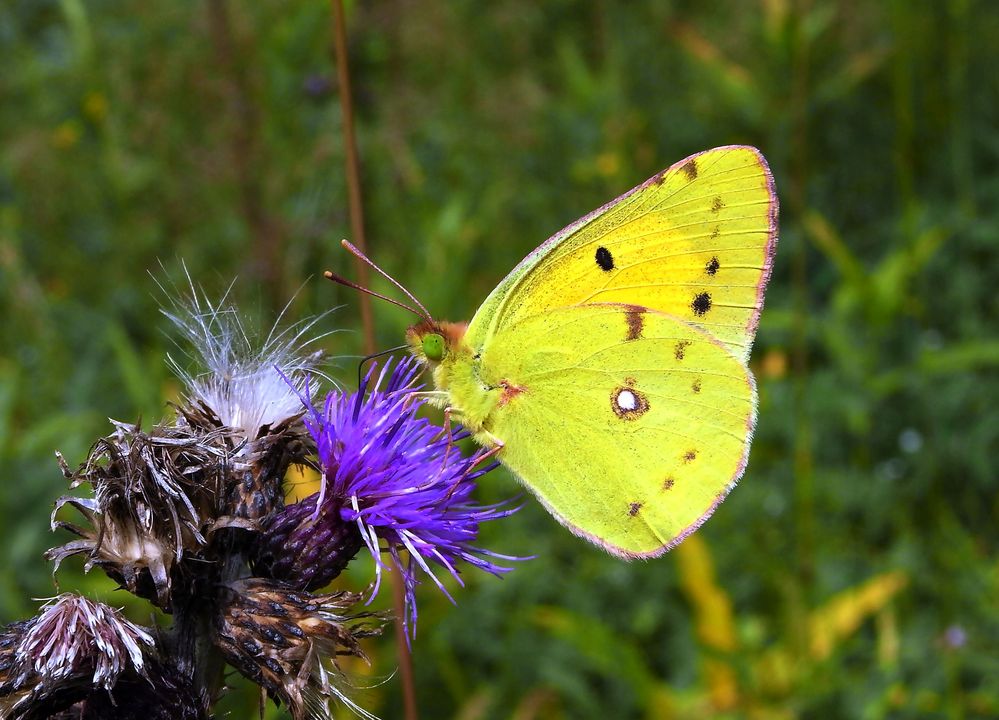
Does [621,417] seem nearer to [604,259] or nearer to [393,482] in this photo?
[604,259]

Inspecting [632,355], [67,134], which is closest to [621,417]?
[632,355]

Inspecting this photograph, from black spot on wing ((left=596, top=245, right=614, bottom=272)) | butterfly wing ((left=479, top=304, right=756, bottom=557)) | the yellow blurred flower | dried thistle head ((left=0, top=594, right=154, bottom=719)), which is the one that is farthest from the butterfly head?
the yellow blurred flower

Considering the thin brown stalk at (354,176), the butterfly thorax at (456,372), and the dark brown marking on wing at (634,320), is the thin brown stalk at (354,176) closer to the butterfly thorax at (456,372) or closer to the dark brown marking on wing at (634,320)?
the butterfly thorax at (456,372)

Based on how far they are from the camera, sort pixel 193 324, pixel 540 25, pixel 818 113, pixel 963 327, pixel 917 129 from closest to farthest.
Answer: pixel 193 324, pixel 963 327, pixel 917 129, pixel 818 113, pixel 540 25

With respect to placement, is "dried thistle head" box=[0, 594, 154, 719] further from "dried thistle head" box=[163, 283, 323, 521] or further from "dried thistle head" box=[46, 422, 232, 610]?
"dried thistle head" box=[163, 283, 323, 521]

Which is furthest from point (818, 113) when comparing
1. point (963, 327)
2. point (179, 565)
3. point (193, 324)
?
point (179, 565)

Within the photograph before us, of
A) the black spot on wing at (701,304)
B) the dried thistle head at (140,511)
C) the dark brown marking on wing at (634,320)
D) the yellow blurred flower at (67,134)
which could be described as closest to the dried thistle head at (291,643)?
the dried thistle head at (140,511)

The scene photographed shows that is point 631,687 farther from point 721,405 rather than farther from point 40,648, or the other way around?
point 40,648
